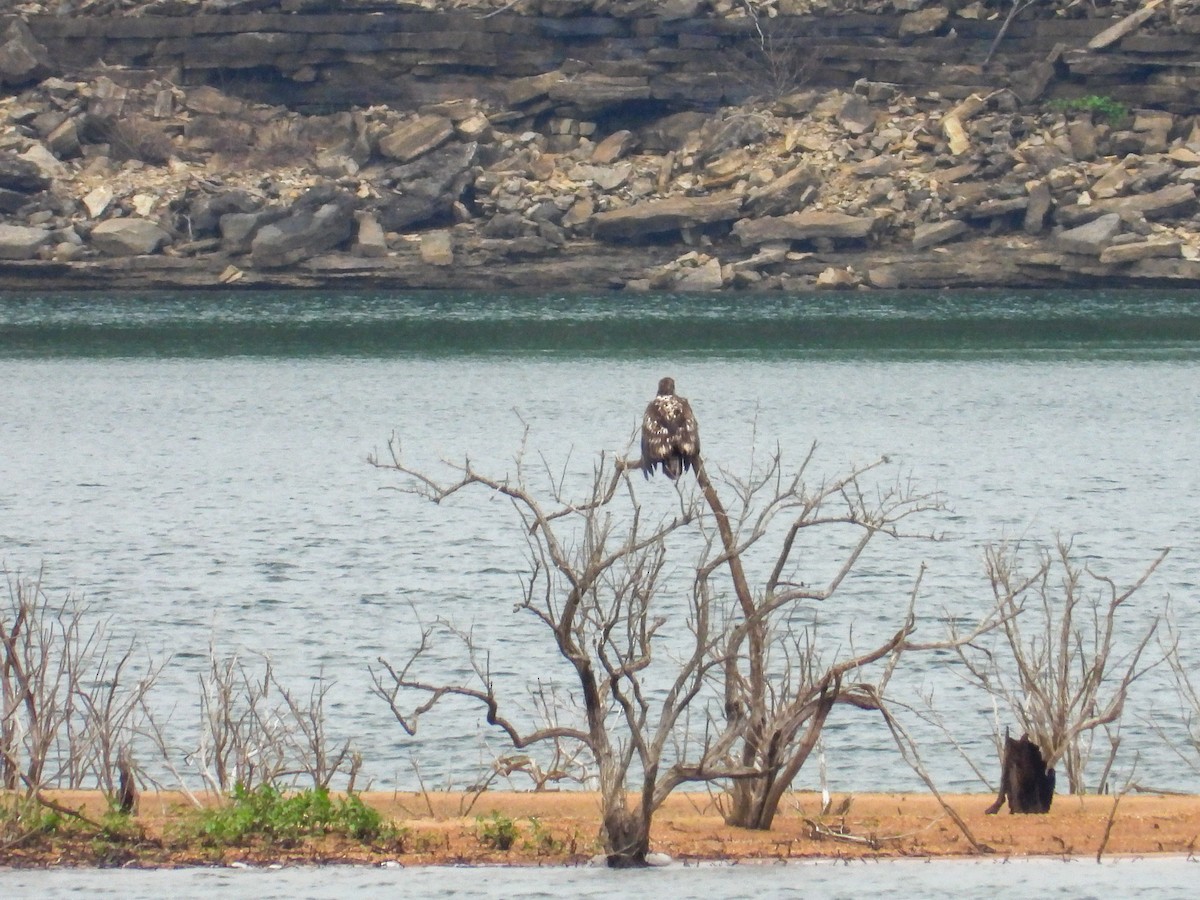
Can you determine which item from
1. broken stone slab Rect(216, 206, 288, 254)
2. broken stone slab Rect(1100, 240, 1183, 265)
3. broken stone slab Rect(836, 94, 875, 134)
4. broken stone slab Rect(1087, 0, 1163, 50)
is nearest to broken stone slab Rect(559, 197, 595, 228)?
broken stone slab Rect(216, 206, 288, 254)

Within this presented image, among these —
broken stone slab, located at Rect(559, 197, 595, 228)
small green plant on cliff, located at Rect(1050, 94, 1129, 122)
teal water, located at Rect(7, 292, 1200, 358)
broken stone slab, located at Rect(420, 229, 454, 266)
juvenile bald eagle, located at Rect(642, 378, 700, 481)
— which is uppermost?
small green plant on cliff, located at Rect(1050, 94, 1129, 122)

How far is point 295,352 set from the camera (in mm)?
68188

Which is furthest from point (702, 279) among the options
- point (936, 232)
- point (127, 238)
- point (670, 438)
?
point (670, 438)

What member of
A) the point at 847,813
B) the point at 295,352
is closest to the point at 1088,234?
the point at 295,352

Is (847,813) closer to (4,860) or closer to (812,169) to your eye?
(4,860)

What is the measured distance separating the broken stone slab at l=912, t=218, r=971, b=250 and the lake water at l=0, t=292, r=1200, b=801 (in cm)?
307

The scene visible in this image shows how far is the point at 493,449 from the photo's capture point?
155ft

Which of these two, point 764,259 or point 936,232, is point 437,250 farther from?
point 936,232

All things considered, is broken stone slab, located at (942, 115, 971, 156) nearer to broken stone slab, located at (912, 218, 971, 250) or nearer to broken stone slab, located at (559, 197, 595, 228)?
broken stone slab, located at (912, 218, 971, 250)

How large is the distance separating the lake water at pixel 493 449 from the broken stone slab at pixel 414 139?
9983 millimetres

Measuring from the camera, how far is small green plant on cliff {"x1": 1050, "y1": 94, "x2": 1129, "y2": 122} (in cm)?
9194

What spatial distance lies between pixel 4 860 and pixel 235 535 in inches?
935

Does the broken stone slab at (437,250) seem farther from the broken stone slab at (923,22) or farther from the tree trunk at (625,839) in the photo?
the tree trunk at (625,839)

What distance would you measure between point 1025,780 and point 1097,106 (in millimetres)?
81531
